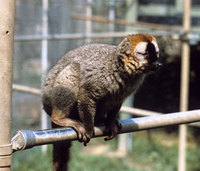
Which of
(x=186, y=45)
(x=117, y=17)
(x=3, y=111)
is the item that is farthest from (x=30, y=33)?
(x=3, y=111)

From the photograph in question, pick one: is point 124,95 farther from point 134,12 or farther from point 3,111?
point 134,12

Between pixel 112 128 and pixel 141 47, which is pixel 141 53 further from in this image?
pixel 112 128

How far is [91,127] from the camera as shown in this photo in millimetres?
2016

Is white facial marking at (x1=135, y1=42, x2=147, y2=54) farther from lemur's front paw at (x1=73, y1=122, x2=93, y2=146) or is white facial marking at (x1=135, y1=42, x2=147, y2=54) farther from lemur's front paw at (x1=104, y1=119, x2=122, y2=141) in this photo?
lemur's front paw at (x1=73, y1=122, x2=93, y2=146)

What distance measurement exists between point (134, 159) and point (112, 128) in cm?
320

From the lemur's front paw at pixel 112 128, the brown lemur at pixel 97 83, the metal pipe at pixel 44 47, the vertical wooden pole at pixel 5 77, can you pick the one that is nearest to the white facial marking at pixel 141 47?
the brown lemur at pixel 97 83

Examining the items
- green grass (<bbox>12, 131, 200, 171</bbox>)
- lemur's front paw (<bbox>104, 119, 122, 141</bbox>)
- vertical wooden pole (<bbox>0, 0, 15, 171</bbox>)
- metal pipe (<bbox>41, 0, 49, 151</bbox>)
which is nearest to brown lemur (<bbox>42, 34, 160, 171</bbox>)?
lemur's front paw (<bbox>104, 119, 122, 141</bbox>)

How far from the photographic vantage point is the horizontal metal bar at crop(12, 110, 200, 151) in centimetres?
130

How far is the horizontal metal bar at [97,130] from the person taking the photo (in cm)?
130

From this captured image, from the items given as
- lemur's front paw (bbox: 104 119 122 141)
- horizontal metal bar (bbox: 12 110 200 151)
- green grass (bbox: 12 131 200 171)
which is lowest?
green grass (bbox: 12 131 200 171)

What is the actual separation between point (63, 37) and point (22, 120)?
56.6 inches

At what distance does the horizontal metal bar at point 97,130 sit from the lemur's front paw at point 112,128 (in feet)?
0.19

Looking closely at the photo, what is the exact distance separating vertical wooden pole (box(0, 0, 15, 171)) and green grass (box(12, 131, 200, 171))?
3447mm

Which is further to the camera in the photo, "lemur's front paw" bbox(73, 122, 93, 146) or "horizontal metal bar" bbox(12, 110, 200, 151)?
"lemur's front paw" bbox(73, 122, 93, 146)
